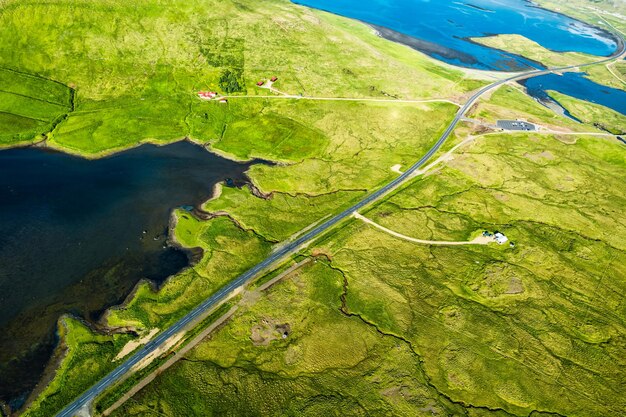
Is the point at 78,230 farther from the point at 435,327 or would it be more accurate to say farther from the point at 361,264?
the point at 435,327

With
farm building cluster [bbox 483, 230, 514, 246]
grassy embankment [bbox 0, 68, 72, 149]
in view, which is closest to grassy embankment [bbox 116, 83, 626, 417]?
farm building cluster [bbox 483, 230, 514, 246]

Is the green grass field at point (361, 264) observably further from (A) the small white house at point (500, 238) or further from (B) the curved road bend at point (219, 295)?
(A) the small white house at point (500, 238)

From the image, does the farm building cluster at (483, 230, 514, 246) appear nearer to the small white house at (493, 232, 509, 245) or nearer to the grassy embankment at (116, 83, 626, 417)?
the small white house at (493, 232, 509, 245)

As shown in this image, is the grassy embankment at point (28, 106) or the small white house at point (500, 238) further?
the grassy embankment at point (28, 106)

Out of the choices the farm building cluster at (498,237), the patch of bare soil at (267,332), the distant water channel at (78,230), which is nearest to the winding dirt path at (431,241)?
the farm building cluster at (498,237)

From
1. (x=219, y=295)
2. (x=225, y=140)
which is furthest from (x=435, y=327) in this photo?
(x=225, y=140)
